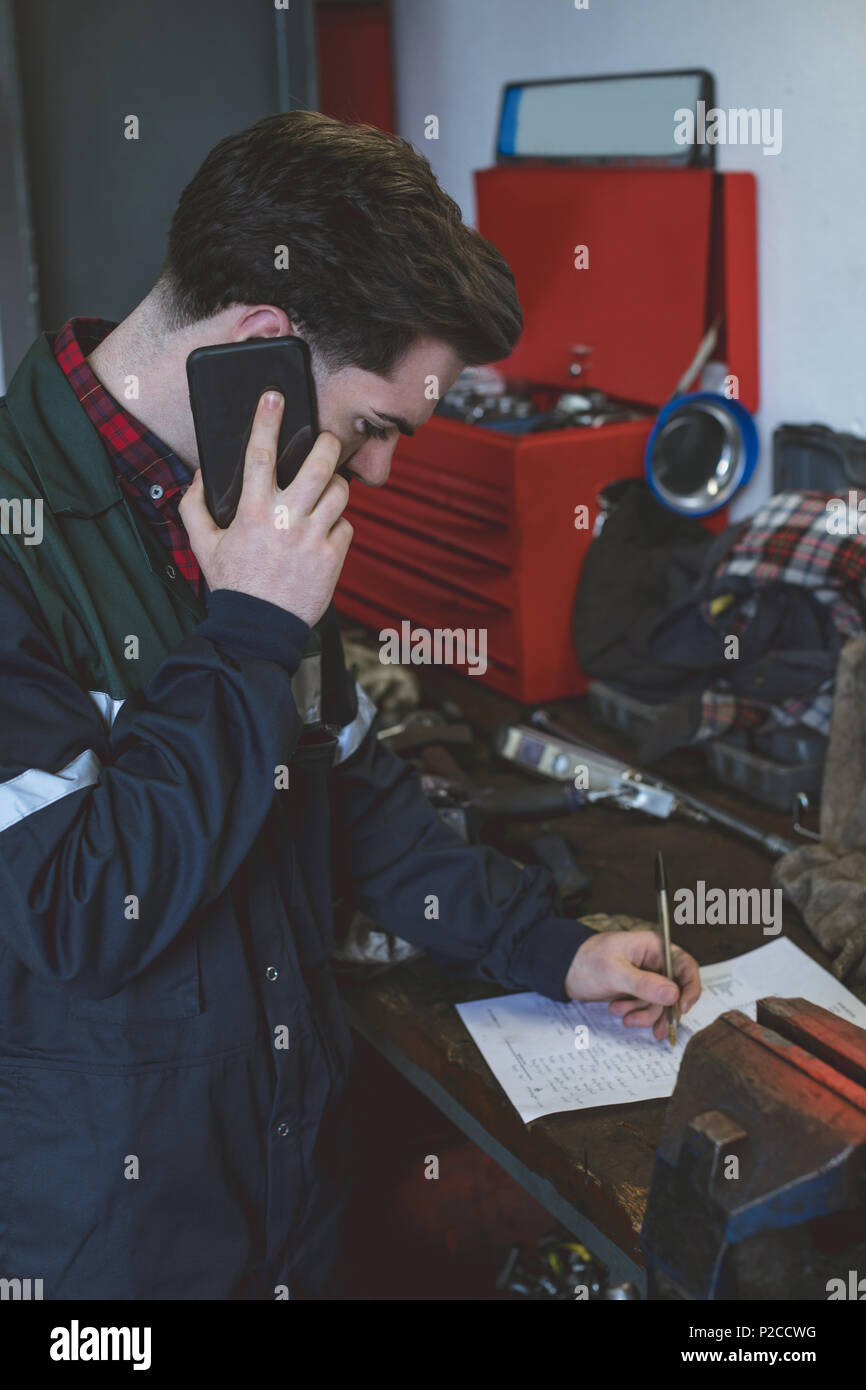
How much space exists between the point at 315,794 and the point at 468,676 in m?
1.15

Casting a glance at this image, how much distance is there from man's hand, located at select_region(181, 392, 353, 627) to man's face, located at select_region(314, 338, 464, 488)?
0.20 ft

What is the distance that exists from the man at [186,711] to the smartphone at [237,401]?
2 centimetres

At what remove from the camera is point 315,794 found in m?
1.26

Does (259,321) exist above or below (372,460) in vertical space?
above

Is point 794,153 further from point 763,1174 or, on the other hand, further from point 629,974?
point 763,1174

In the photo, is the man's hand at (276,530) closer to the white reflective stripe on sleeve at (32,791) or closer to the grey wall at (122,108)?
the white reflective stripe on sleeve at (32,791)

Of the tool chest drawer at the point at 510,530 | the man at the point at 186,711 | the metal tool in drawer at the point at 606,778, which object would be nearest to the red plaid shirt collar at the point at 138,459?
the man at the point at 186,711

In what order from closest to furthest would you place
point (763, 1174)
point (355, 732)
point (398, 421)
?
point (763, 1174), point (398, 421), point (355, 732)

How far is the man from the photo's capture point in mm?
972

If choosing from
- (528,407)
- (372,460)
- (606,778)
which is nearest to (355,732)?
(372,460)

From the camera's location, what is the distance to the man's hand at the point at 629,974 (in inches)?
52.1

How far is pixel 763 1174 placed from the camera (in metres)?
0.79

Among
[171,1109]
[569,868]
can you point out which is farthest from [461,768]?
[171,1109]

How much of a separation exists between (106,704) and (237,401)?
27cm
